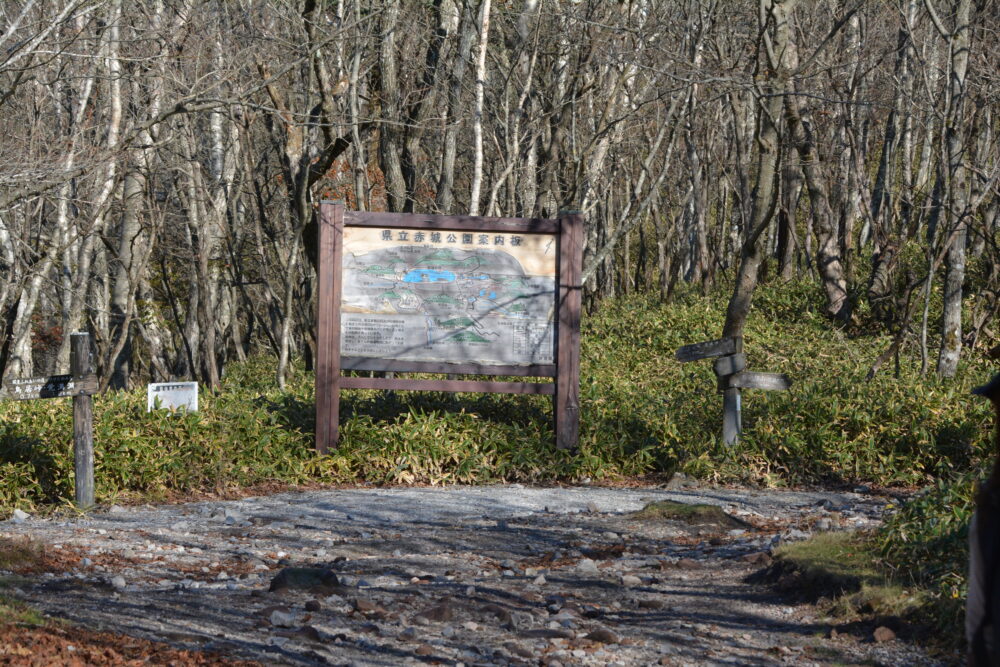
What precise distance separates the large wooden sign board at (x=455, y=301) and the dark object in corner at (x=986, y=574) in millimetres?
8671

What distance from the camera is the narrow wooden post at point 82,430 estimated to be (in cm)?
860

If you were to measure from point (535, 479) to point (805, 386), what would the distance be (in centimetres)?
382

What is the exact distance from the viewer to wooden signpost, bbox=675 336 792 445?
10.9 metres

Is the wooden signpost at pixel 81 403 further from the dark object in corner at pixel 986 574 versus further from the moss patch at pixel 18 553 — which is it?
the dark object in corner at pixel 986 574

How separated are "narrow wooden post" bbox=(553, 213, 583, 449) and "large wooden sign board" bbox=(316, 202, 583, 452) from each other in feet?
0.03

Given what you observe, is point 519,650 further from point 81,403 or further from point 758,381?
point 758,381

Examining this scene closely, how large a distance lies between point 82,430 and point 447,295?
13.0 feet

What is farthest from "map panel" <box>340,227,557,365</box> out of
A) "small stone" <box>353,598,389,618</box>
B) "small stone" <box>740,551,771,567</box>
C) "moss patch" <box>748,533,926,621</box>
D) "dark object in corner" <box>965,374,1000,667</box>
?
"dark object in corner" <box>965,374,1000,667</box>

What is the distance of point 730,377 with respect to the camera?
10.9 meters

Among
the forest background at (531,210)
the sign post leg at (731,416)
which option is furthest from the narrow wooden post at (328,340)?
the sign post leg at (731,416)


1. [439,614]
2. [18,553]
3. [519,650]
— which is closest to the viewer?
[519,650]

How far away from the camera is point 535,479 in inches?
426

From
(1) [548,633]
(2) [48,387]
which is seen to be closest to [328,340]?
(2) [48,387]

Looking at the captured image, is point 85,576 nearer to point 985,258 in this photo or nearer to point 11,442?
point 11,442
